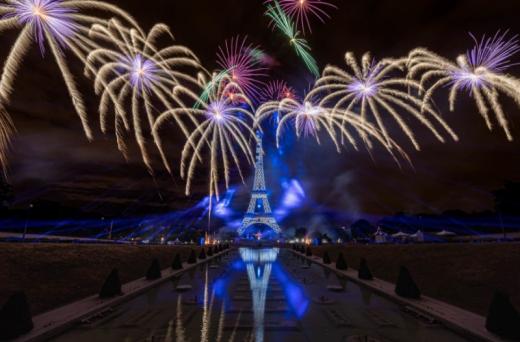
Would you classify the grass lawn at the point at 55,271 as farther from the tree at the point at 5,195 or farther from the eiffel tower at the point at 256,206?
the eiffel tower at the point at 256,206

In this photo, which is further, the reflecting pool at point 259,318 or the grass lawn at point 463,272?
the grass lawn at point 463,272

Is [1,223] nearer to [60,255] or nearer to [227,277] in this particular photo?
[60,255]

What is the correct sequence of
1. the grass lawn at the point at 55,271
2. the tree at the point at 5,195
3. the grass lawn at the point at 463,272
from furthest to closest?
the tree at the point at 5,195 < the grass lawn at the point at 463,272 < the grass lawn at the point at 55,271

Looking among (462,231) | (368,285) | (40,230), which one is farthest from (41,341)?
(462,231)

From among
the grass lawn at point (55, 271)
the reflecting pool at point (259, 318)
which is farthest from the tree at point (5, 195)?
the reflecting pool at point (259, 318)

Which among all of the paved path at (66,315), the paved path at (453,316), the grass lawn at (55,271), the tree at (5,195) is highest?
the tree at (5,195)

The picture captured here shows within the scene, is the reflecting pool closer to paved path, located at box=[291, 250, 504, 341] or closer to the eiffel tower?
paved path, located at box=[291, 250, 504, 341]
